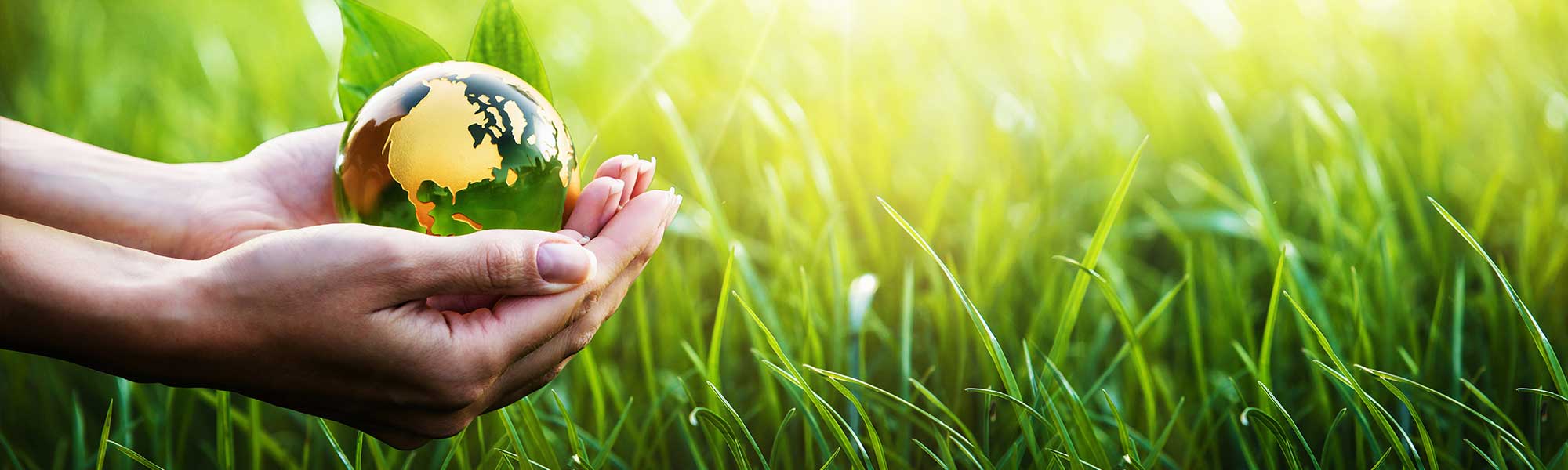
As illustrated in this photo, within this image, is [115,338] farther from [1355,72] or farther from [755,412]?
[1355,72]

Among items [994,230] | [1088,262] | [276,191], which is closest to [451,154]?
[276,191]

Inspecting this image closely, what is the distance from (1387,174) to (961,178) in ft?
2.29

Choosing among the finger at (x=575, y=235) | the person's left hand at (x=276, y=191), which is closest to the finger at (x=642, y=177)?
the person's left hand at (x=276, y=191)

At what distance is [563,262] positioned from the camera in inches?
30.5

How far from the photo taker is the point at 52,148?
107 cm

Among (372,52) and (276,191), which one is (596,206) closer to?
(372,52)

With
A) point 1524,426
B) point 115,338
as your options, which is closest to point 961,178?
point 1524,426

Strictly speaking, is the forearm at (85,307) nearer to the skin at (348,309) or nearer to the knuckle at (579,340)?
the skin at (348,309)

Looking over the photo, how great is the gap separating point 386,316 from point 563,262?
0.15 m

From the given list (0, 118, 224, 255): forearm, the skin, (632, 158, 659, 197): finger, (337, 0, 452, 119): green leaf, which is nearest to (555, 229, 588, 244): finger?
the skin

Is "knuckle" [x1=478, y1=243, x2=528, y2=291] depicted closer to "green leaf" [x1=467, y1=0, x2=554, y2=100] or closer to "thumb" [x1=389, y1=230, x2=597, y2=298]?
"thumb" [x1=389, y1=230, x2=597, y2=298]

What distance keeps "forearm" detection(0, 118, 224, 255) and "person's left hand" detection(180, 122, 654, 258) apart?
0.02 m

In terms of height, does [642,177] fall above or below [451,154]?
below

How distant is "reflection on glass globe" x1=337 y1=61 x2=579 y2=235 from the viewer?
0.81m
